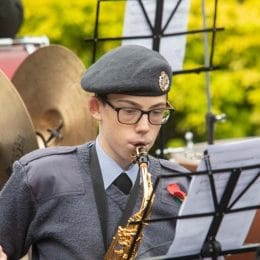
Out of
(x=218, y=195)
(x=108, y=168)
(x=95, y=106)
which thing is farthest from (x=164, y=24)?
(x=218, y=195)

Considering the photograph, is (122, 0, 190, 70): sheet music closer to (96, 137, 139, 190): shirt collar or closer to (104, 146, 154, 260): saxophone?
(96, 137, 139, 190): shirt collar

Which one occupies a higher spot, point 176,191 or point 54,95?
point 54,95

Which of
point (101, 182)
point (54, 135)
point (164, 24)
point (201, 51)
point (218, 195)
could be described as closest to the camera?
point (218, 195)

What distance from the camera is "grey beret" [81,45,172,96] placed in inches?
182

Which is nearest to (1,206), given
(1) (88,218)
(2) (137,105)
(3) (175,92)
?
(1) (88,218)

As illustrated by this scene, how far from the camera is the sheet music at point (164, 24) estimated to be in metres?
6.69

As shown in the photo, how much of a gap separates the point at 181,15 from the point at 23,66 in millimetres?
954

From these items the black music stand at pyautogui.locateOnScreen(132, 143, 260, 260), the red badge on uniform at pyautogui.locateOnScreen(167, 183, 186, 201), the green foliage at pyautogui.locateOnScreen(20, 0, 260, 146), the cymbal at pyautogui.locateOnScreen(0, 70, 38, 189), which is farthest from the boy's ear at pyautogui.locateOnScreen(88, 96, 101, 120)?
the green foliage at pyautogui.locateOnScreen(20, 0, 260, 146)

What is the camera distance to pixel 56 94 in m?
6.96

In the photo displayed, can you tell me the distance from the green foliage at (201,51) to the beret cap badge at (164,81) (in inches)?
209

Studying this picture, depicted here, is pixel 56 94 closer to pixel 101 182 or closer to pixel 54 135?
pixel 54 135

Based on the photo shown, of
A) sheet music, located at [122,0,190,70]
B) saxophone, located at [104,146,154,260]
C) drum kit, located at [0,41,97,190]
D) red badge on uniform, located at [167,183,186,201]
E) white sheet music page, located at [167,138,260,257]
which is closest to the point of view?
white sheet music page, located at [167,138,260,257]

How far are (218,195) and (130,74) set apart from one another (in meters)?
0.70

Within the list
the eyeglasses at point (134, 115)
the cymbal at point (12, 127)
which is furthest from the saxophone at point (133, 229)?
the cymbal at point (12, 127)
